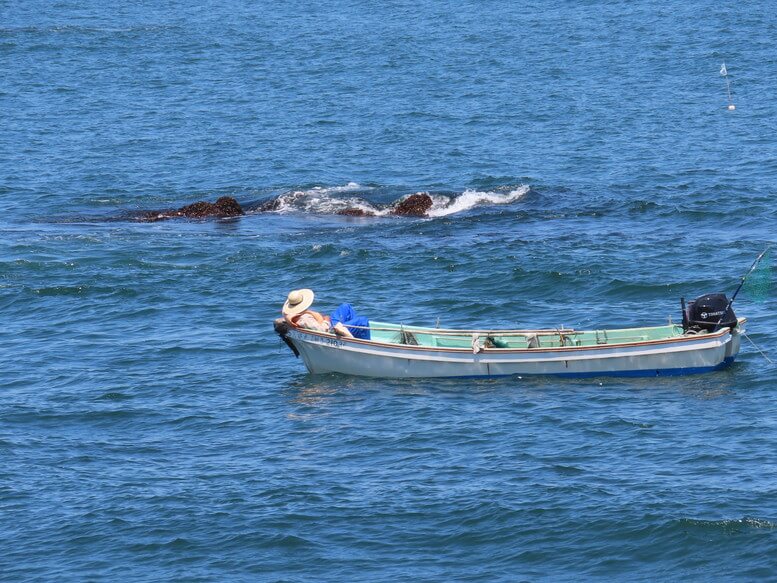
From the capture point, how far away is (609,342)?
120 ft

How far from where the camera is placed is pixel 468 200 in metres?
54.5

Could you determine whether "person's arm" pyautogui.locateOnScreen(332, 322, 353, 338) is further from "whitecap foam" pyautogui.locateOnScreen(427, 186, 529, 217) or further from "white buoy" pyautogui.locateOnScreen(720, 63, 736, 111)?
A: "white buoy" pyautogui.locateOnScreen(720, 63, 736, 111)

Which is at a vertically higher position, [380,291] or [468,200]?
[468,200]

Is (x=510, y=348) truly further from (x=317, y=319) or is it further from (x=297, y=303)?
(x=297, y=303)

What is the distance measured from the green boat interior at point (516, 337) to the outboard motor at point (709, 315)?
63 centimetres

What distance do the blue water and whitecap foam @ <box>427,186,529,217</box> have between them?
235mm

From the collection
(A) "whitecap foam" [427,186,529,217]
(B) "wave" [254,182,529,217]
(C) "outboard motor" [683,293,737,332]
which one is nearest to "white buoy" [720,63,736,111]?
(B) "wave" [254,182,529,217]

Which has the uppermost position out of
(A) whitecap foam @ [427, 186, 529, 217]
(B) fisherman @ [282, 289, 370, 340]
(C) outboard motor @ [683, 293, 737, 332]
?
(B) fisherman @ [282, 289, 370, 340]

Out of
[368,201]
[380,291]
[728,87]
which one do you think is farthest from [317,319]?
[728,87]

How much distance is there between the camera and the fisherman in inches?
1460

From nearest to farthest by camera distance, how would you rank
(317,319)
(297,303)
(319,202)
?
(297,303) → (317,319) → (319,202)

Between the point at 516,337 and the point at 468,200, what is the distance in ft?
58.9

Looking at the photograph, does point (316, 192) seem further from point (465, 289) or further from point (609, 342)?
point (609, 342)

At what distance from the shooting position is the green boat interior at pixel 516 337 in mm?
36594
